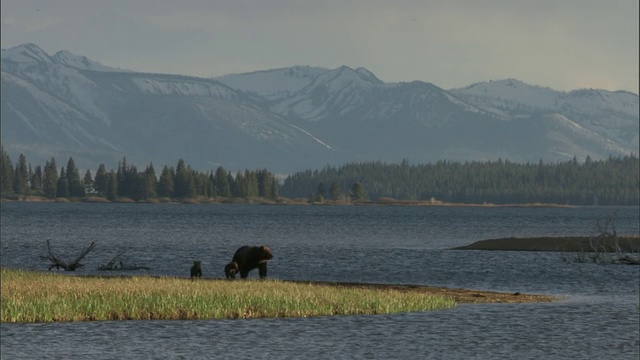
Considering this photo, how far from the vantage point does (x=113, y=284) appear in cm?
6269

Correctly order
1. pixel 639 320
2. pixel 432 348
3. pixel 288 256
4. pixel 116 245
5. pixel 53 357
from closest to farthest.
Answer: pixel 53 357
pixel 432 348
pixel 639 320
pixel 288 256
pixel 116 245

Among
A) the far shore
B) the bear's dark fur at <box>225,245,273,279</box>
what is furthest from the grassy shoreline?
the far shore

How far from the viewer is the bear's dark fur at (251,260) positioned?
2931 inches

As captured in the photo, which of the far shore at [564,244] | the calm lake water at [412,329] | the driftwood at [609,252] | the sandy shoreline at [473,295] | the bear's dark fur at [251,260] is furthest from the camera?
the far shore at [564,244]

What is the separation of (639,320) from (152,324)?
73.7ft

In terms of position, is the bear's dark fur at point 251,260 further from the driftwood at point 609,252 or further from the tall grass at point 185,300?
the driftwood at point 609,252

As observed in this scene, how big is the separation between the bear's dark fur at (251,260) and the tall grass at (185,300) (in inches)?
353

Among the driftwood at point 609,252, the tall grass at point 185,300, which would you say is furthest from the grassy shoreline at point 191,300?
the driftwood at point 609,252

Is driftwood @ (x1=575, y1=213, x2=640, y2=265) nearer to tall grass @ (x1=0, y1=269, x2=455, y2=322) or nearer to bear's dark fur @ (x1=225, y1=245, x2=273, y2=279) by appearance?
bear's dark fur @ (x1=225, y1=245, x2=273, y2=279)

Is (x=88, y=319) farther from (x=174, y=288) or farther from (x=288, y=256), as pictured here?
(x=288, y=256)

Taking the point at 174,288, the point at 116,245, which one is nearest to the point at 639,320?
the point at 174,288

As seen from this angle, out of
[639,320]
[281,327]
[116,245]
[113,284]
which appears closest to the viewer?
[281,327]

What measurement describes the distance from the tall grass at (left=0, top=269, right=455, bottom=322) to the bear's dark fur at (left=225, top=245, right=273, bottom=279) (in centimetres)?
895

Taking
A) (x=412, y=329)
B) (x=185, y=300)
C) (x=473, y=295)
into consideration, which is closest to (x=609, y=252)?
(x=473, y=295)
